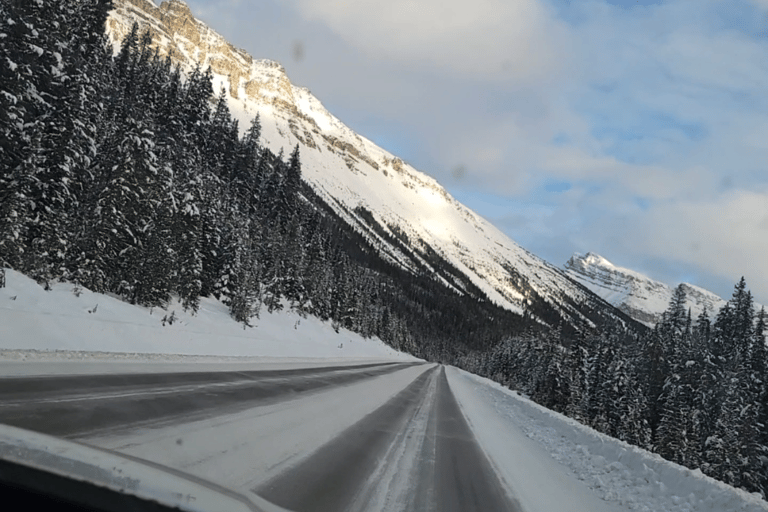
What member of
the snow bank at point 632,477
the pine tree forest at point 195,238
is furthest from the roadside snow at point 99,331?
the snow bank at point 632,477

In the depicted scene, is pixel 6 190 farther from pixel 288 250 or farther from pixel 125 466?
pixel 288 250

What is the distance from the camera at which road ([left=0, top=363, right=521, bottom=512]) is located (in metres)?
4.34

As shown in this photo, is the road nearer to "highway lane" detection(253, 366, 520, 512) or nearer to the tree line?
"highway lane" detection(253, 366, 520, 512)

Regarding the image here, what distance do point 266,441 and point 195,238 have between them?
1951 centimetres

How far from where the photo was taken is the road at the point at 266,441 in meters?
4.34

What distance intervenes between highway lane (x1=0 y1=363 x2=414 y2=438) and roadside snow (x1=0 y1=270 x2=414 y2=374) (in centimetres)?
130

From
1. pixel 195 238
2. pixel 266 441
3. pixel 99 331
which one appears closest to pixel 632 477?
pixel 266 441

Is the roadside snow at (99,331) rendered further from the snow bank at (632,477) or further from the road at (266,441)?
the snow bank at (632,477)

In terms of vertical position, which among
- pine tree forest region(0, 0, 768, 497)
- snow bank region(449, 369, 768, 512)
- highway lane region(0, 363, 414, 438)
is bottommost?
highway lane region(0, 363, 414, 438)

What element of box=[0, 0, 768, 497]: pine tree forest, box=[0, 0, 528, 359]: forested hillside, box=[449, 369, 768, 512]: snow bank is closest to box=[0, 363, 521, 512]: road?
box=[449, 369, 768, 512]: snow bank

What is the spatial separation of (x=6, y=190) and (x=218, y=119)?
144 feet

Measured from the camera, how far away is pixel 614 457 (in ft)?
29.1

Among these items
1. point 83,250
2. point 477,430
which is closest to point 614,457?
point 477,430

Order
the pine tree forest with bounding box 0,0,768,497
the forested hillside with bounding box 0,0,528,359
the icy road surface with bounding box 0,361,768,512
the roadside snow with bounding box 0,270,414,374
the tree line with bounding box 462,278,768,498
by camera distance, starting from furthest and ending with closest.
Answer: the tree line with bounding box 462,278,768,498 < the pine tree forest with bounding box 0,0,768,497 < the forested hillside with bounding box 0,0,528,359 < the roadside snow with bounding box 0,270,414,374 < the icy road surface with bounding box 0,361,768,512
